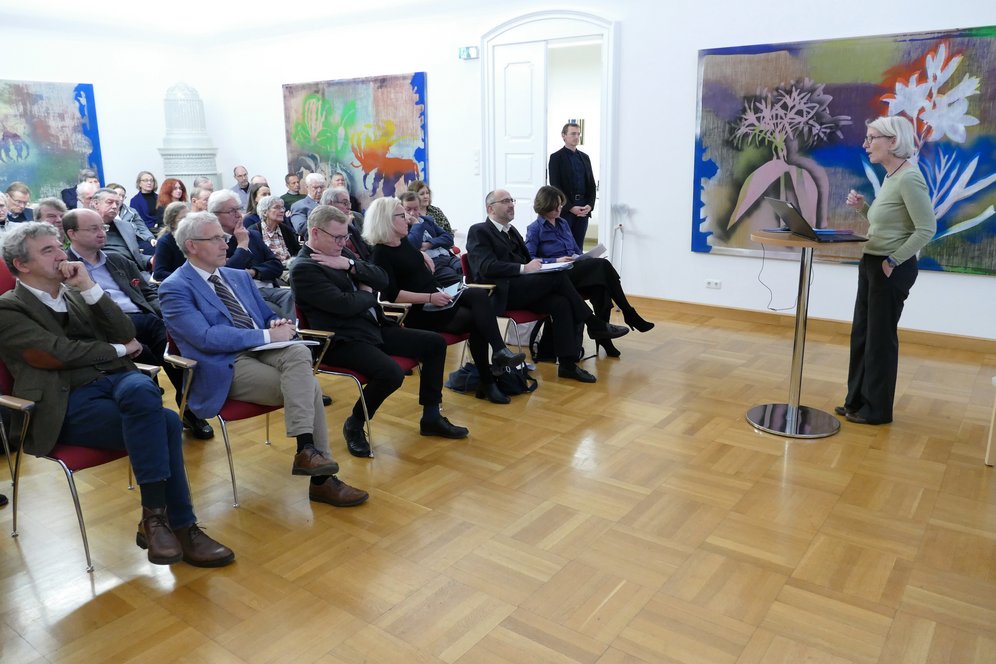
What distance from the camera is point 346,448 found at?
3902mm

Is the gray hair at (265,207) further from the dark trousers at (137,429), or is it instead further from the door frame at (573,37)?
the door frame at (573,37)

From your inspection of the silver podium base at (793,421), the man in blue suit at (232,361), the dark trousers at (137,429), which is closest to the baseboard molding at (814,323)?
the silver podium base at (793,421)

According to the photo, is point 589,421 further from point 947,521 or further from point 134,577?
point 134,577

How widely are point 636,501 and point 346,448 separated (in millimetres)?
Answer: 1495

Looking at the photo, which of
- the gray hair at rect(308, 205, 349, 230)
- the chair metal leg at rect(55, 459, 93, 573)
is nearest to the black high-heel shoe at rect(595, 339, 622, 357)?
the gray hair at rect(308, 205, 349, 230)

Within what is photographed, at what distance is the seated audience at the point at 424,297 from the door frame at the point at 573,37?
3.15 meters

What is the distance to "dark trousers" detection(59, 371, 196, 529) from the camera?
8.82 feet

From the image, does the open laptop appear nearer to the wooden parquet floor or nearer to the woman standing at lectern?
the woman standing at lectern

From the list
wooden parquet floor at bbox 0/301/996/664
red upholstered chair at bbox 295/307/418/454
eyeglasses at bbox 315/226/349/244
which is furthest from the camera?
eyeglasses at bbox 315/226/349/244

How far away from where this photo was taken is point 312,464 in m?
3.17

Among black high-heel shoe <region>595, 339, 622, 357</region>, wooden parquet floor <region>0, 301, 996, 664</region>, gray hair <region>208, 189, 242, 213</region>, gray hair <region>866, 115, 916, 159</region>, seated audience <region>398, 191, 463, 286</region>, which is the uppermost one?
gray hair <region>866, 115, 916, 159</region>

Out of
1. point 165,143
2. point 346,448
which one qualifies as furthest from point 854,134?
point 165,143

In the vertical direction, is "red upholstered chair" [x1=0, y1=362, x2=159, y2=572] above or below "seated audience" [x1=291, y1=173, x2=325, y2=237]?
below

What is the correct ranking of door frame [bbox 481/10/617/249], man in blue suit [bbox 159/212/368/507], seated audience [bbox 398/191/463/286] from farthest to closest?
door frame [bbox 481/10/617/249] → seated audience [bbox 398/191/463/286] → man in blue suit [bbox 159/212/368/507]
